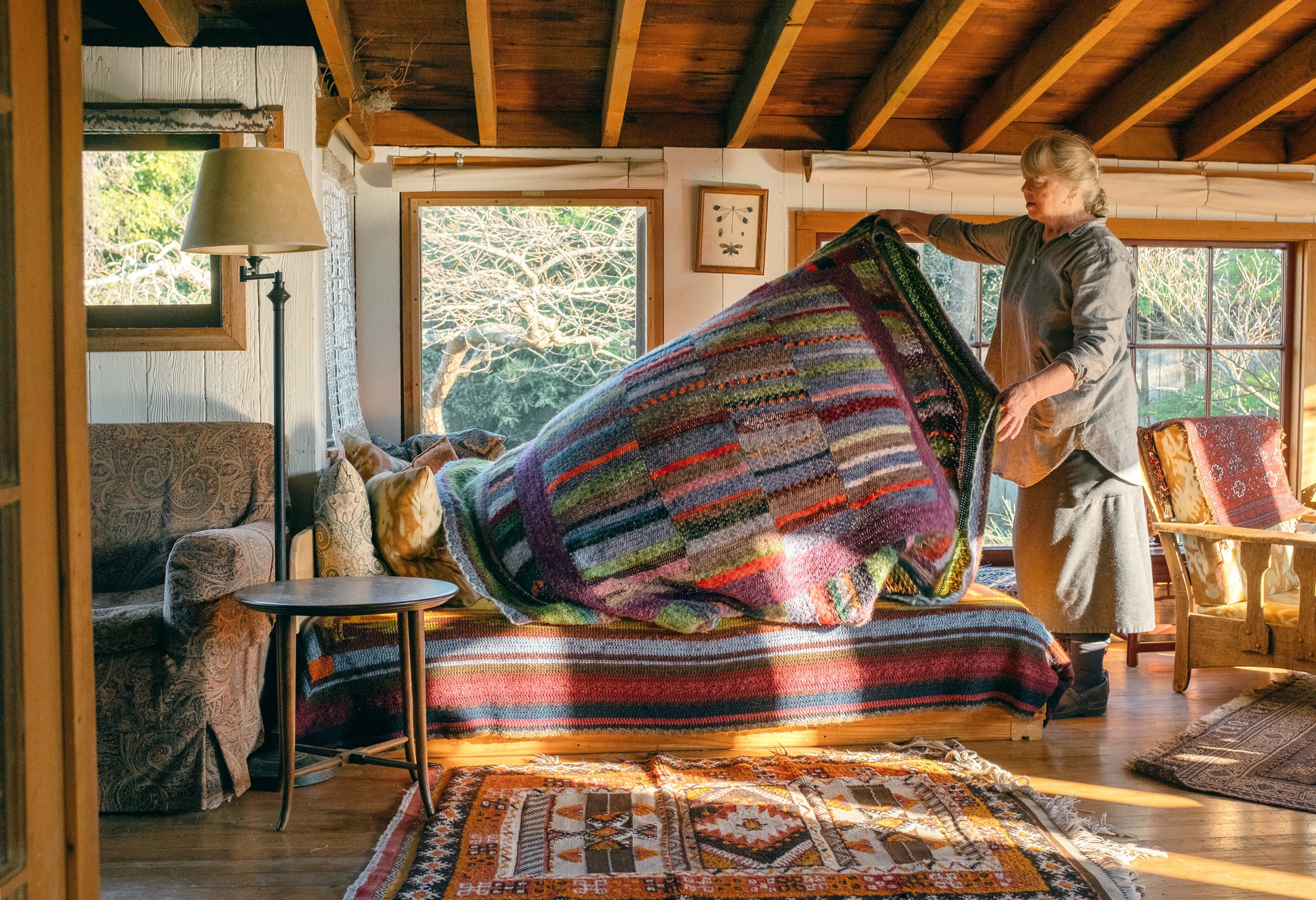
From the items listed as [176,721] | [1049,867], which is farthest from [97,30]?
[1049,867]

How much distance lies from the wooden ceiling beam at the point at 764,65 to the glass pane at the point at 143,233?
192cm

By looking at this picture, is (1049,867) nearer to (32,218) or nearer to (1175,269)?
(32,218)

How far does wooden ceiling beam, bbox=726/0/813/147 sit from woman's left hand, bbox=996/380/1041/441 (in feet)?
4.93

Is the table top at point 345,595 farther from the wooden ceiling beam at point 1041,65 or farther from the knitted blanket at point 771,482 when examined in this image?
the wooden ceiling beam at point 1041,65

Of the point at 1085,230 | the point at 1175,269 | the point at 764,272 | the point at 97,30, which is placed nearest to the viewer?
the point at 1085,230

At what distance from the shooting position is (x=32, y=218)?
113cm

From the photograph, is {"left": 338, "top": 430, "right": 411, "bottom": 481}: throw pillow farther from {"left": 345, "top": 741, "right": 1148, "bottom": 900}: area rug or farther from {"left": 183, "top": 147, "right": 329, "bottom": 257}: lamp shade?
{"left": 345, "top": 741, "right": 1148, "bottom": 900}: area rug

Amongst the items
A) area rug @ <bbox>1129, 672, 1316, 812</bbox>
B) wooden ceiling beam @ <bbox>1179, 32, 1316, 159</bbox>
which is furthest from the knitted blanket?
wooden ceiling beam @ <bbox>1179, 32, 1316, 159</bbox>

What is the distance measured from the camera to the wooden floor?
190 centimetres

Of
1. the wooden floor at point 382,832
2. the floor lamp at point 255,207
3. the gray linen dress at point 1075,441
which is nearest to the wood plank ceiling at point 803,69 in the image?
the floor lamp at point 255,207

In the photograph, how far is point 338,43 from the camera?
3137mm

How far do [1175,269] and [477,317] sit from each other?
3896 mm

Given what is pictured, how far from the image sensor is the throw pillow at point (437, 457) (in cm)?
337

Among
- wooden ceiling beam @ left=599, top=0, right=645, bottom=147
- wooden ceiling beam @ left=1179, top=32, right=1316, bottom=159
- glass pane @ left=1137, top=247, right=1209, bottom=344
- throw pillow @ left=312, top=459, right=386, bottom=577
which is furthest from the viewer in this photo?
glass pane @ left=1137, top=247, right=1209, bottom=344
